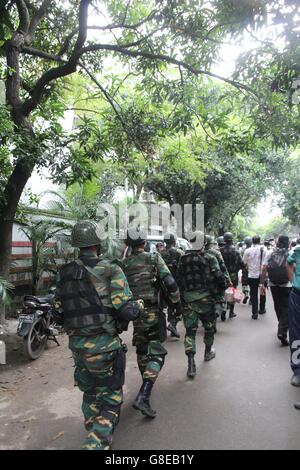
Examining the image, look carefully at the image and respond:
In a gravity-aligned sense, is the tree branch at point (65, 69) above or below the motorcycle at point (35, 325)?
above

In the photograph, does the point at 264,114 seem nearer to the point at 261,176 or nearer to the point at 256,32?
the point at 256,32

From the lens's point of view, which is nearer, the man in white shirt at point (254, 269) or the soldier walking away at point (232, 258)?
the man in white shirt at point (254, 269)

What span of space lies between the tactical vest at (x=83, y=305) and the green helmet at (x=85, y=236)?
17 cm

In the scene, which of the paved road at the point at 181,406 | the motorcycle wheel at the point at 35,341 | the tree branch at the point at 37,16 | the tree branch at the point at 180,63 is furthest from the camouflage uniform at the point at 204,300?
the tree branch at the point at 37,16

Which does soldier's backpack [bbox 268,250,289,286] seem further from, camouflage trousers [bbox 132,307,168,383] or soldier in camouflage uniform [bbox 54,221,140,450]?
soldier in camouflage uniform [bbox 54,221,140,450]

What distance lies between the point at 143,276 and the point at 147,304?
11.6 inches

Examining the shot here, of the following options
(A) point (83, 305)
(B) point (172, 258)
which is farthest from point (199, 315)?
(A) point (83, 305)

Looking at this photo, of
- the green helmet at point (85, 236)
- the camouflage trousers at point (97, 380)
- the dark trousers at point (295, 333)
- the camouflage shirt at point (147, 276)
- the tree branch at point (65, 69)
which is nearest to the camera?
the camouflage trousers at point (97, 380)

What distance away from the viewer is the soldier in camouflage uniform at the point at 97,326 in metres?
2.83

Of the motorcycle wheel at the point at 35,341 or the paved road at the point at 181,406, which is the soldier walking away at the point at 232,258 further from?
the motorcycle wheel at the point at 35,341

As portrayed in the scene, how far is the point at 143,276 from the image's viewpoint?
399cm

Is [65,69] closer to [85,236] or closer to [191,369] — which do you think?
[85,236]

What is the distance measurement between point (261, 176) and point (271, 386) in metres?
14.5
